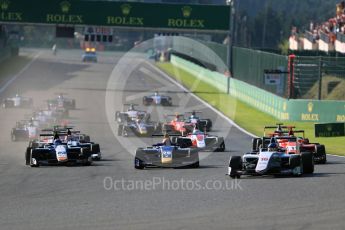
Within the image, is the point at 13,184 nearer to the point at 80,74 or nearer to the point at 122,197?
the point at 122,197

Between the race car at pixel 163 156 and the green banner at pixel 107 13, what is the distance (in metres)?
44.9

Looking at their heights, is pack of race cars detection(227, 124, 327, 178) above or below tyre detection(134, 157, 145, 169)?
above

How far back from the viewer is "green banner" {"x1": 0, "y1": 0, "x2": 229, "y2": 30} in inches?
2881

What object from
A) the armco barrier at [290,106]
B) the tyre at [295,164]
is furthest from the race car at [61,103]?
the tyre at [295,164]

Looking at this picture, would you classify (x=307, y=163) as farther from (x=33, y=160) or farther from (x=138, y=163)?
(x=33, y=160)

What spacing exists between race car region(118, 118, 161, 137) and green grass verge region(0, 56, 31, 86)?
121ft

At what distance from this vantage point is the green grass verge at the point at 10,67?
282 ft

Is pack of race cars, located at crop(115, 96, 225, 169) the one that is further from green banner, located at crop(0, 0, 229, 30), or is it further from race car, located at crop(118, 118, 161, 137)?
green banner, located at crop(0, 0, 229, 30)

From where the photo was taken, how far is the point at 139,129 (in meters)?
41.8

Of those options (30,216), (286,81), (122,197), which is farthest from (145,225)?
(286,81)

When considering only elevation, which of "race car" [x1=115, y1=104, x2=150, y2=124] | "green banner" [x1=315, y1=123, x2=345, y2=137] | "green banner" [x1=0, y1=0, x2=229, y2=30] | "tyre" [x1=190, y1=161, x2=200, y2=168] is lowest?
"tyre" [x1=190, y1=161, x2=200, y2=168]

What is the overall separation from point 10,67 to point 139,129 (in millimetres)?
58797

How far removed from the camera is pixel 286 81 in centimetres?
5812

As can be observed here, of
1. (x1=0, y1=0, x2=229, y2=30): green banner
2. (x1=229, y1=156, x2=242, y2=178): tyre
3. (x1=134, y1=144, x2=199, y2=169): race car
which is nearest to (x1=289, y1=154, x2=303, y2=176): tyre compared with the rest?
(x1=229, y1=156, x2=242, y2=178): tyre
